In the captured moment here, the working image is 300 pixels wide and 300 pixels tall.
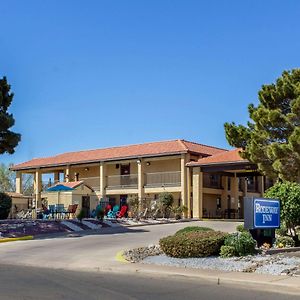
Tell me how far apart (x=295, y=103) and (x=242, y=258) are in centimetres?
1088

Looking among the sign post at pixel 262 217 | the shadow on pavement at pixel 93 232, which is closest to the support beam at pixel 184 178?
the shadow on pavement at pixel 93 232

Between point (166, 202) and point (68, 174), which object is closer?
point (166, 202)

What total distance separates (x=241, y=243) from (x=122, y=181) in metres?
31.9

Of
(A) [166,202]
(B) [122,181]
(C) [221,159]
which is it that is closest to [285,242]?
(C) [221,159]

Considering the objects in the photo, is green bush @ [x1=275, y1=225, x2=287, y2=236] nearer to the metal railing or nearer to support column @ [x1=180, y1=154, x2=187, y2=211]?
support column @ [x1=180, y1=154, x2=187, y2=211]

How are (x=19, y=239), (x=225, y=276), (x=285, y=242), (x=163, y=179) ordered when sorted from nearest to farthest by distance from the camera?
1. (x=225, y=276)
2. (x=285, y=242)
3. (x=19, y=239)
4. (x=163, y=179)

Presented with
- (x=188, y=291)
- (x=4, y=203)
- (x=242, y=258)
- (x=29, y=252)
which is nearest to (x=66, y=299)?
(x=188, y=291)

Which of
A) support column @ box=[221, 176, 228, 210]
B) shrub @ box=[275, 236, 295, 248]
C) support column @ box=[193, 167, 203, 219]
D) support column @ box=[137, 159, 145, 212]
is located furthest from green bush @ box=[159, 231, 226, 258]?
support column @ box=[221, 176, 228, 210]

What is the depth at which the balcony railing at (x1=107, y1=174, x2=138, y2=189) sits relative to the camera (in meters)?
46.7

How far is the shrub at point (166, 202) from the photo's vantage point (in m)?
39.6

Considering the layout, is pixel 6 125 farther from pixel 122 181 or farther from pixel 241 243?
pixel 122 181

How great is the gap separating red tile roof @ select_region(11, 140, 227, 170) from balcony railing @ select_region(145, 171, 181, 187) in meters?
2.17

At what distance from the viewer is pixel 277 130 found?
2595cm

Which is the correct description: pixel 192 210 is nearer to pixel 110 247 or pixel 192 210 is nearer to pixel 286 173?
pixel 286 173
